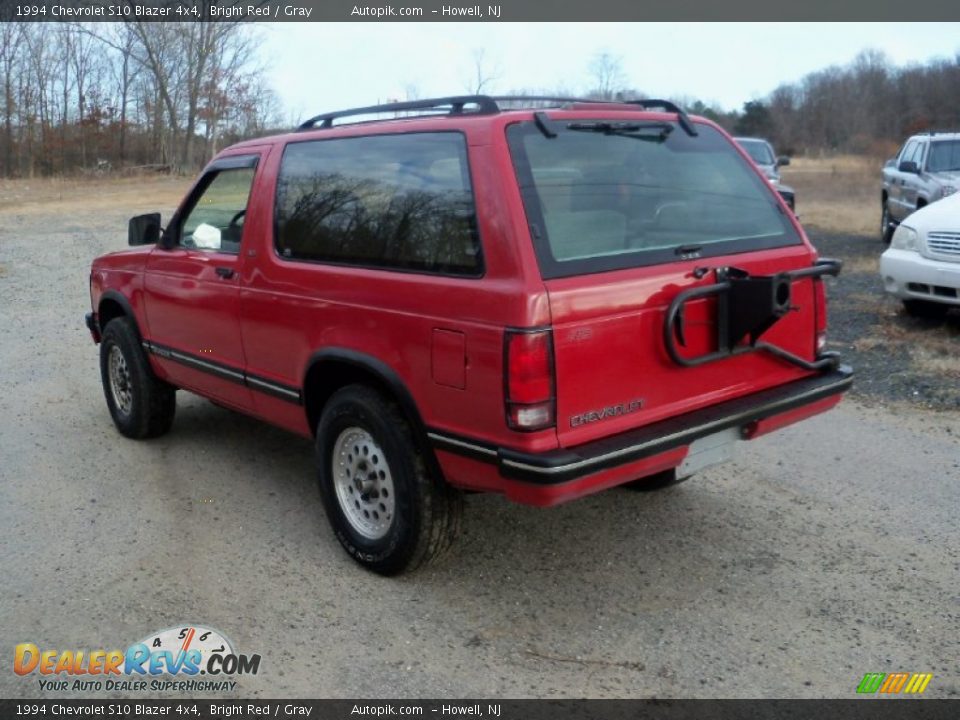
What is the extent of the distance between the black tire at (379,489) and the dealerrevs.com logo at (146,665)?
2.56 feet

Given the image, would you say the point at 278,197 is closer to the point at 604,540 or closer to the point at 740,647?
the point at 604,540

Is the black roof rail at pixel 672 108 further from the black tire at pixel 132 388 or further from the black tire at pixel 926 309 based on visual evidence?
the black tire at pixel 926 309

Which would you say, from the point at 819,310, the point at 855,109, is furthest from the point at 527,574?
the point at 855,109

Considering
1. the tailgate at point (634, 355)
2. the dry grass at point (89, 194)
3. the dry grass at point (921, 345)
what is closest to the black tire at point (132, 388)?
the tailgate at point (634, 355)

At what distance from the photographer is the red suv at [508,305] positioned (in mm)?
3416

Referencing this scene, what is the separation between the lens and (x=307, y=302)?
432cm

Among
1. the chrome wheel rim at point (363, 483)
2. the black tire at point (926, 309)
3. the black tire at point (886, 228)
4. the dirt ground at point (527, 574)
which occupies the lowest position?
the dirt ground at point (527, 574)

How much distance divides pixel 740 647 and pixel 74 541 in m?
3.22

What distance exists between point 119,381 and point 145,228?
3.96ft

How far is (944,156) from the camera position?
13852mm

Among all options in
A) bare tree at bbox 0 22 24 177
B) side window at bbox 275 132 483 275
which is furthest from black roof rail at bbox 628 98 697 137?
bare tree at bbox 0 22 24 177

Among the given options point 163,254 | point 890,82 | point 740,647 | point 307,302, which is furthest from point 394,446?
point 890,82

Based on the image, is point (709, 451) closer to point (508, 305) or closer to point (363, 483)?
point (508, 305)

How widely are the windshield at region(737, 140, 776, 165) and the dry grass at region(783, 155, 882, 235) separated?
201 cm
